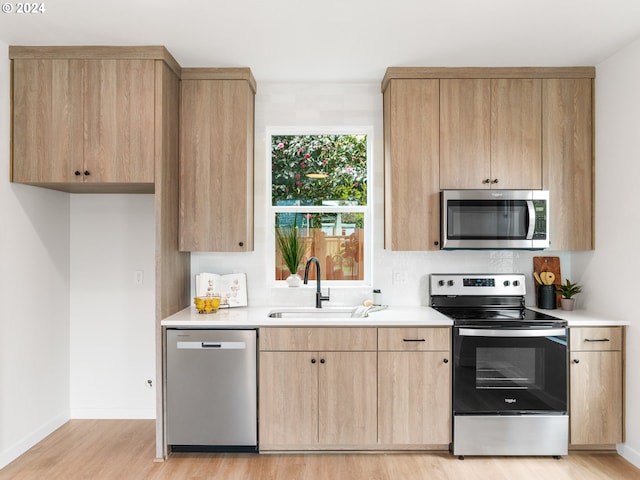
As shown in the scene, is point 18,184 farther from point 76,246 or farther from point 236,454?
point 236,454

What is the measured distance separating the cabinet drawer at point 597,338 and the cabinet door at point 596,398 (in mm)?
37

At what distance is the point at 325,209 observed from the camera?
3619 millimetres

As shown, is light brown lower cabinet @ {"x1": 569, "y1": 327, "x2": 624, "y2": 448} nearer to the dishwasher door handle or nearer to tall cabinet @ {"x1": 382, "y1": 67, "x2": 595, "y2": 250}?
tall cabinet @ {"x1": 382, "y1": 67, "x2": 595, "y2": 250}

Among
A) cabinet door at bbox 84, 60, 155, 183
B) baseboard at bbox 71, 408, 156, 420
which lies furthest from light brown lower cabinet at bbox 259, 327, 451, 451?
cabinet door at bbox 84, 60, 155, 183

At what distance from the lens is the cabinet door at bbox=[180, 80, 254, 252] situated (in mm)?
3193

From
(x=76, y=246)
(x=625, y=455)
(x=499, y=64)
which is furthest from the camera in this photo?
(x=76, y=246)

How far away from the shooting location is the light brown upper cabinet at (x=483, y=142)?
3.19 metres

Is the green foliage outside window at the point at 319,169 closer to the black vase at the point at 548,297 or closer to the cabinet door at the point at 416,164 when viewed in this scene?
the cabinet door at the point at 416,164

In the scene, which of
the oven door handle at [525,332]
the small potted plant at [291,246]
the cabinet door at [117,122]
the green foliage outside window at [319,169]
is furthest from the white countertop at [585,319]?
the cabinet door at [117,122]

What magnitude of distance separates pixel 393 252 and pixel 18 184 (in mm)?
2567

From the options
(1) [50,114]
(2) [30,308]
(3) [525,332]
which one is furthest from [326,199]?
(2) [30,308]

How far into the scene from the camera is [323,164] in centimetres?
364

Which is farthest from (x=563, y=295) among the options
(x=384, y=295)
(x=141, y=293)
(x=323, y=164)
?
(x=141, y=293)

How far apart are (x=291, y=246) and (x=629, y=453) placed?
257cm
